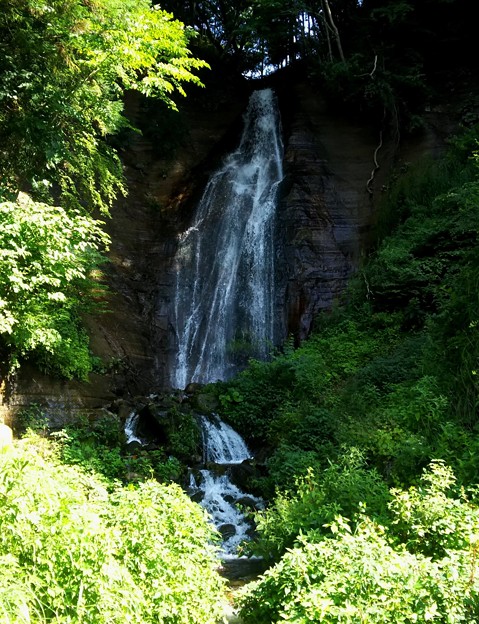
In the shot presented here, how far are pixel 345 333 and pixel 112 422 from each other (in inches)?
221

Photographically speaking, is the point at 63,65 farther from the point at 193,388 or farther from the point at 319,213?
the point at 319,213

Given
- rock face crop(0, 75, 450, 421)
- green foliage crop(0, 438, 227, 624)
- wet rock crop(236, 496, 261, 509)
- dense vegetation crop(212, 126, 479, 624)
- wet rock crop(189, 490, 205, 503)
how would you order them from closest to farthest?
green foliage crop(0, 438, 227, 624) < dense vegetation crop(212, 126, 479, 624) < wet rock crop(236, 496, 261, 509) < wet rock crop(189, 490, 205, 503) < rock face crop(0, 75, 450, 421)

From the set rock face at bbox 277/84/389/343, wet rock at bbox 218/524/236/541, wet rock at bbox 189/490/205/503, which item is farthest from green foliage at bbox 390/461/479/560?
rock face at bbox 277/84/389/343

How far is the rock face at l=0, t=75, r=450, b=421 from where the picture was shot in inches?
549

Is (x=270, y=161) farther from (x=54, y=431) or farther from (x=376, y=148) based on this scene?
(x=54, y=431)

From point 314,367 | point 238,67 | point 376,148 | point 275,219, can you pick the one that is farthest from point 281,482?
point 238,67

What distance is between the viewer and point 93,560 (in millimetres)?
3104

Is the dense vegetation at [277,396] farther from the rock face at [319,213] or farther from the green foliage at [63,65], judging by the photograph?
the rock face at [319,213]

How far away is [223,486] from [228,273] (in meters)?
8.20

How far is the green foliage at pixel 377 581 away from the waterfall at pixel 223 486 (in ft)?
11.1

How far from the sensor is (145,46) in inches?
322

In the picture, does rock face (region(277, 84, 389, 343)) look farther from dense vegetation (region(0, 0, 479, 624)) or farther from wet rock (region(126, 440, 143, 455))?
wet rock (region(126, 440, 143, 455))

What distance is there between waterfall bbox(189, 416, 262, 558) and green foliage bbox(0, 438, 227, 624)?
137 inches

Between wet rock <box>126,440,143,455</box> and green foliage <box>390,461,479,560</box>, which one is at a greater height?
wet rock <box>126,440,143,455</box>
